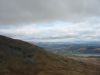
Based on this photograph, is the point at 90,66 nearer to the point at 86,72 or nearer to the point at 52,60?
the point at 86,72

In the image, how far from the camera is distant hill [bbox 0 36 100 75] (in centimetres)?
4921

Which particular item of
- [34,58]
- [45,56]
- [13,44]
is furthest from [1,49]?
[45,56]

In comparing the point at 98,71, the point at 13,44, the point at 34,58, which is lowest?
the point at 98,71

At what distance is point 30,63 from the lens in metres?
52.5

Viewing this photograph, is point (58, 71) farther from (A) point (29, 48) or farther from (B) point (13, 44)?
(B) point (13, 44)

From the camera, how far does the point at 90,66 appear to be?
6259 cm

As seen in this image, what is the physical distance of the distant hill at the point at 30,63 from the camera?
49206 millimetres

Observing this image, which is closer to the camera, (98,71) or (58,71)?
(58,71)

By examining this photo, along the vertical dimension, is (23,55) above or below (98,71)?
above

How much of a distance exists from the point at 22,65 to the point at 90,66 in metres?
22.5

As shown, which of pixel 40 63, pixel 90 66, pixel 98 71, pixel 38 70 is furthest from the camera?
pixel 90 66

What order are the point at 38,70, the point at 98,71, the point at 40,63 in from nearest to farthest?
the point at 38,70, the point at 40,63, the point at 98,71

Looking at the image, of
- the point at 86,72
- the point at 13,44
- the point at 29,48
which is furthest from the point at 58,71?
the point at 13,44

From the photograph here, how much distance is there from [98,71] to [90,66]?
4480mm
